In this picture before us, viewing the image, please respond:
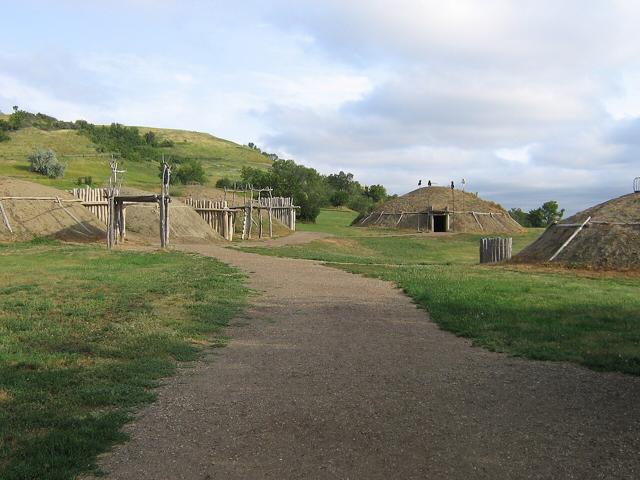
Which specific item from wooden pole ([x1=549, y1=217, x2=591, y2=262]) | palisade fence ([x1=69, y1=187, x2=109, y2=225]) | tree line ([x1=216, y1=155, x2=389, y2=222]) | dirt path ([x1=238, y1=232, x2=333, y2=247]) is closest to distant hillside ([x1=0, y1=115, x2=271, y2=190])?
tree line ([x1=216, y1=155, x2=389, y2=222])

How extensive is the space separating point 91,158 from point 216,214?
4527 cm

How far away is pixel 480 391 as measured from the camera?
20.9ft

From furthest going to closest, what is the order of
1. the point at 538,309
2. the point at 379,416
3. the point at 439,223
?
1. the point at 439,223
2. the point at 538,309
3. the point at 379,416

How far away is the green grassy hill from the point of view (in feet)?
193

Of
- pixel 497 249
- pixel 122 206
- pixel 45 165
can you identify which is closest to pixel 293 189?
pixel 45 165

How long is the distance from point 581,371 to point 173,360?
16.6 ft

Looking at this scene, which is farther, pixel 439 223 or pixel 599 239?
pixel 439 223

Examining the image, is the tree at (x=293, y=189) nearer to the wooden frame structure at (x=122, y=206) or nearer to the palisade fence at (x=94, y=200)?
the palisade fence at (x=94, y=200)

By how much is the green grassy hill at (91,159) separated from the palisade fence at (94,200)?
18367mm

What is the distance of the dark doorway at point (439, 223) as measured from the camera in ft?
186

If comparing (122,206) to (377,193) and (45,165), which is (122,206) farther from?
(377,193)

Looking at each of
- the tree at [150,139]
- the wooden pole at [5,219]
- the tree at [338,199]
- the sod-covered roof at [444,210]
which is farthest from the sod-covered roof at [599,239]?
the tree at [150,139]

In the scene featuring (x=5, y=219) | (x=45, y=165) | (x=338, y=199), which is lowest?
(x=5, y=219)

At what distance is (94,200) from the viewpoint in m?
32.3
